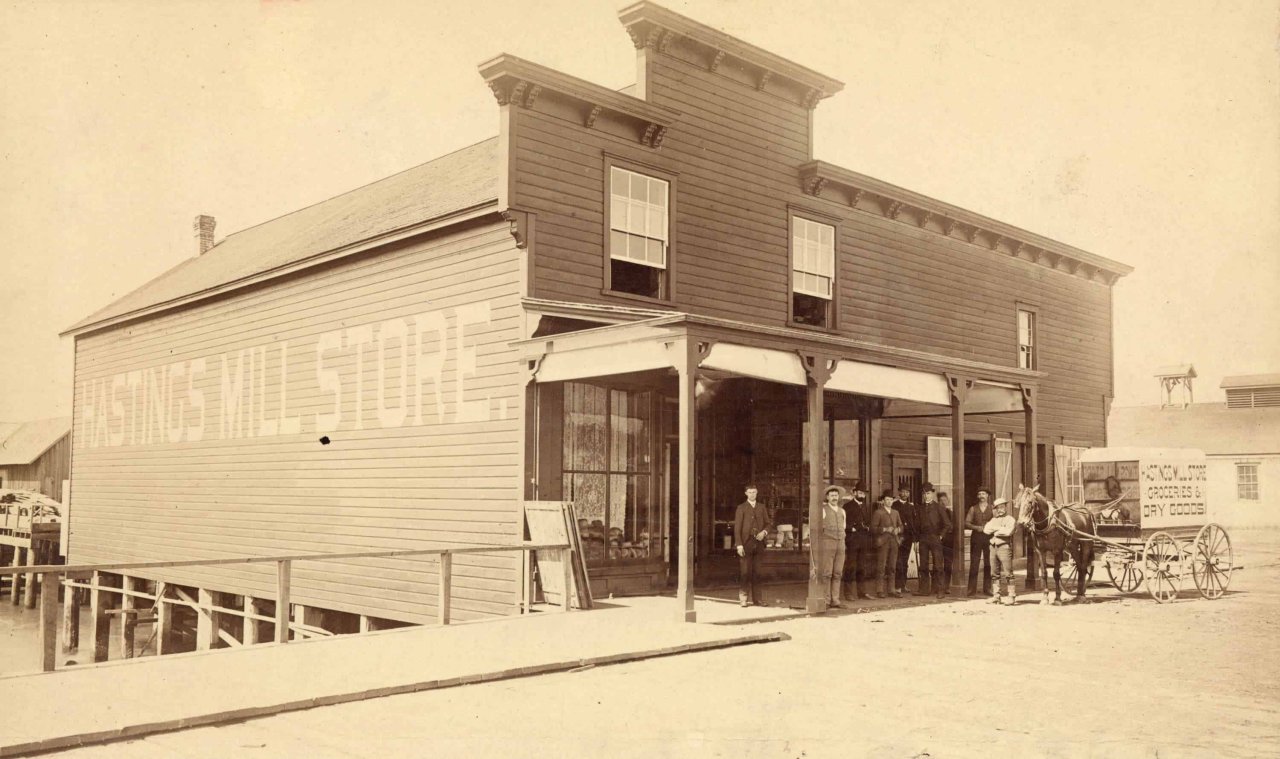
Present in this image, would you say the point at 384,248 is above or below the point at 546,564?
above

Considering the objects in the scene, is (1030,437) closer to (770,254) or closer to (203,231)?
(770,254)

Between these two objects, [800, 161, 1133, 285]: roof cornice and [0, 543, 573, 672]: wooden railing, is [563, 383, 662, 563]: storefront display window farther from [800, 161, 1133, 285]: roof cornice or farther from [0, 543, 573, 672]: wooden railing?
[800, 161, 1133, 285]: roof cornice

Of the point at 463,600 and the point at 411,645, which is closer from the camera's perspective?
the point at 411,645

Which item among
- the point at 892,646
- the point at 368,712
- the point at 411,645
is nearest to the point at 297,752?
the point at 368,712

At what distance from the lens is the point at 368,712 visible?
7547 millimetres

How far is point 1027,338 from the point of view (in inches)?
978

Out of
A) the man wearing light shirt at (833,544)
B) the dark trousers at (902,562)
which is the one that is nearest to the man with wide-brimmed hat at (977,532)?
the dark trousers at (902,562)

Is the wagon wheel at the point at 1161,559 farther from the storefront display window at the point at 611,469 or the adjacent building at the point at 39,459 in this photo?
the adjacent building at the point at 39,459

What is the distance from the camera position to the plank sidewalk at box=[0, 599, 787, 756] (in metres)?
6.94

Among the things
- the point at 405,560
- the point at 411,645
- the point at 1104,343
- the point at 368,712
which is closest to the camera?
the point at 368,712

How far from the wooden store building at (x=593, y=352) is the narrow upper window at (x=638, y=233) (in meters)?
0.05

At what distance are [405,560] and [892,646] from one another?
845cm

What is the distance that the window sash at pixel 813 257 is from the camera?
62.4 ft

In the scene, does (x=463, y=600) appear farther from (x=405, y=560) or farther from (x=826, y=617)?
(x=826, y=617)
